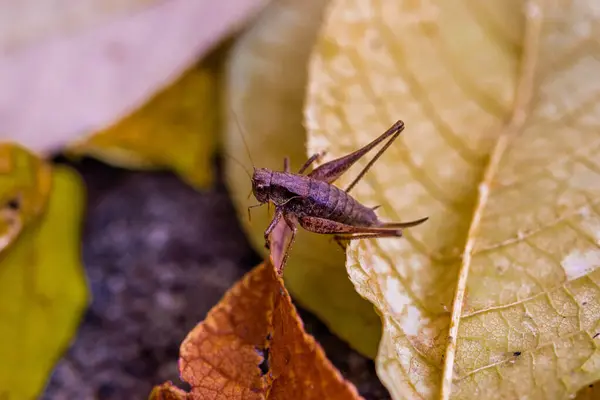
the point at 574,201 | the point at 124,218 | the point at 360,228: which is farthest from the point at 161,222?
the point at 574,201

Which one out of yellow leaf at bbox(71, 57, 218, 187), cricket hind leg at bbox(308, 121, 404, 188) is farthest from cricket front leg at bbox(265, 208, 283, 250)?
yellow leaf at bbox(71, 57, 218, 187)

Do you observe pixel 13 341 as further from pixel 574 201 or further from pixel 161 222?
pixel 574 201

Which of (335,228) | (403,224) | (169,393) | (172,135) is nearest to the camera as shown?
(169,393)

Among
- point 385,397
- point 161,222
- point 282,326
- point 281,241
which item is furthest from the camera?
point 161,222

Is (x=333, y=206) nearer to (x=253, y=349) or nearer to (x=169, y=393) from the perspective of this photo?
(x=253, y=349)

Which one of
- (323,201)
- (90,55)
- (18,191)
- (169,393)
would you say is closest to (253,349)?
(169,393)

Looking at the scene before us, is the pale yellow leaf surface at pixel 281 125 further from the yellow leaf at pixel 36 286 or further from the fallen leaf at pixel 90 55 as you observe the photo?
the yellow leaf at pixel 36 286

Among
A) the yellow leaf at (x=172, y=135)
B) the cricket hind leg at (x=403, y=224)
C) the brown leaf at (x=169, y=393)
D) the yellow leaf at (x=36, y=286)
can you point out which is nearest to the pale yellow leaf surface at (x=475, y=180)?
the cricket hind leg at (x=403, y=224)
